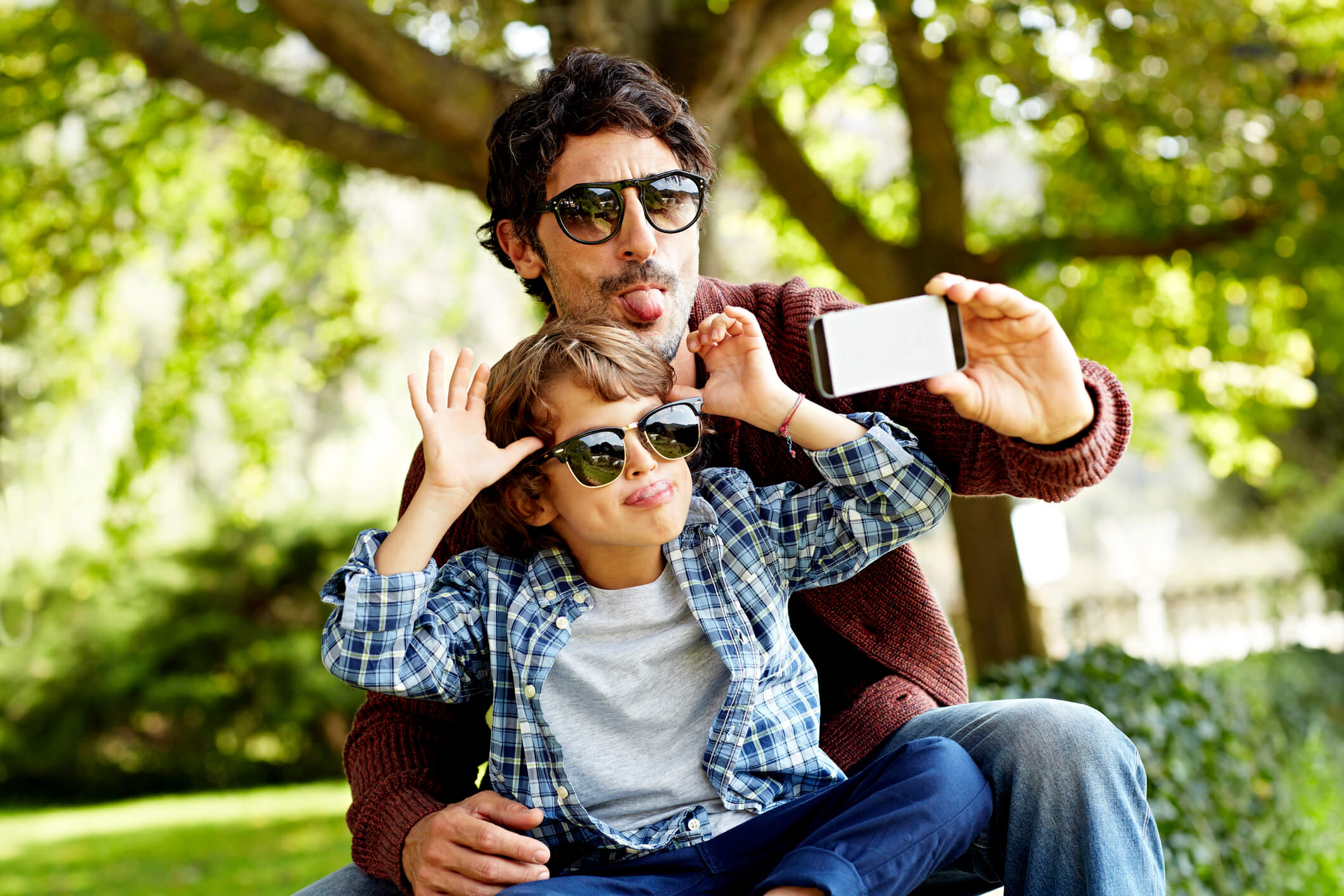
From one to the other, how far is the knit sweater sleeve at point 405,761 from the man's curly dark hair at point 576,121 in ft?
2.25

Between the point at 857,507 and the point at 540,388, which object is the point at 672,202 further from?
the point at 857,507

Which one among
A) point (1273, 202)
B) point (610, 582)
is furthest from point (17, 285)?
point (1273, 202)

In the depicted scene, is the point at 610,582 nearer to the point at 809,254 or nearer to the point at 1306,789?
the point at 1306,789

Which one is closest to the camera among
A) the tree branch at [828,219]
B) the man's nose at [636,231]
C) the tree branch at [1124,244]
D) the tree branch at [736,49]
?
the man's nose at [636,231]

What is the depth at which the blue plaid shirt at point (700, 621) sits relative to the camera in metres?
2.03

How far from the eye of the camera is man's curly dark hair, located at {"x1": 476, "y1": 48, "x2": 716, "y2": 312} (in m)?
2.72

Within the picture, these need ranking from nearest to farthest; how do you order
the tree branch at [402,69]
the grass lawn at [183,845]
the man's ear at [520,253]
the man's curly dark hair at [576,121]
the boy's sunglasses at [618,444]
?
the boy's sunglasses at [618,444] → the man's curly dark hair at [576,121] → the man's ear at [520,253] → the tree branch at [402,69] → the grass lawn at [183,845]

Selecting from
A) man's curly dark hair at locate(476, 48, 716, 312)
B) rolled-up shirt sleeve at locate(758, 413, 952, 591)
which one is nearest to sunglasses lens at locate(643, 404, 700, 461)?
rolled-up shirt sleeve at locate(758, 413, 952, 591)

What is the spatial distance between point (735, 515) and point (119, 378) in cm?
783

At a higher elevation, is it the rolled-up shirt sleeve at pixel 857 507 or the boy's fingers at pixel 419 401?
the boy's fingers at pixel 419 401

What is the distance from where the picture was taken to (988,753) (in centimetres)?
199

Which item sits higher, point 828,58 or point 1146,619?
point 828,58

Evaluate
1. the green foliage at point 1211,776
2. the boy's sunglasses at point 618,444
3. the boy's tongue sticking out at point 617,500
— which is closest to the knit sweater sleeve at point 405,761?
the boy's tongue sticking out at point 617,500

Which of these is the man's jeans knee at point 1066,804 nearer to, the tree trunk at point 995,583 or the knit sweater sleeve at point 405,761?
the knit sweater sleeve at point 405,761
